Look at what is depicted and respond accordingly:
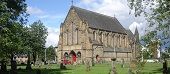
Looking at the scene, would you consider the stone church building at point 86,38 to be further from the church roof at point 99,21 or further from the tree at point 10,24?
the tree at point 10,24

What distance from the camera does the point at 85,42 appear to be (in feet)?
288

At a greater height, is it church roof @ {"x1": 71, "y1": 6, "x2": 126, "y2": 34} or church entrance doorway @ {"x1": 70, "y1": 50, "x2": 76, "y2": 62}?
church roof @ {"x1": 71, "y1": 6, "x2": 126, "y2": 34}

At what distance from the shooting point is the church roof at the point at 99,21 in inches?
3617

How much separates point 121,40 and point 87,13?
62.4 ft

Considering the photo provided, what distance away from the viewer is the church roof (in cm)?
9188

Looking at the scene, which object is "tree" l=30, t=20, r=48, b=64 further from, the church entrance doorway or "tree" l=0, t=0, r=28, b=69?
"tree" l=0, t=0, r=28, b=69

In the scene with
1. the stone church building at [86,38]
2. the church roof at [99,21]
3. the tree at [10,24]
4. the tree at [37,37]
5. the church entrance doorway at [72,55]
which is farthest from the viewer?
the church roof at [99,21]

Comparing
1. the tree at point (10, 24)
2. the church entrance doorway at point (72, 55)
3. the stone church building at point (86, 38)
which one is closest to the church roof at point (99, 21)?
the stone church building at point (86, 38)

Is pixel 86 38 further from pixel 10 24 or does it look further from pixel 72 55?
pixel 10 24

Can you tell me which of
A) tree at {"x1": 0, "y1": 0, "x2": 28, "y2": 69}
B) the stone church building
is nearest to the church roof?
the stone church building

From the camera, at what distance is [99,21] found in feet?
323

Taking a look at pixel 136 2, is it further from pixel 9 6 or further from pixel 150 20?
pixel 9 6

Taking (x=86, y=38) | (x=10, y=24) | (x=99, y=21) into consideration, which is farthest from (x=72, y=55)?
(x=10, y=24)

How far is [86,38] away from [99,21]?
12252 millimetres
